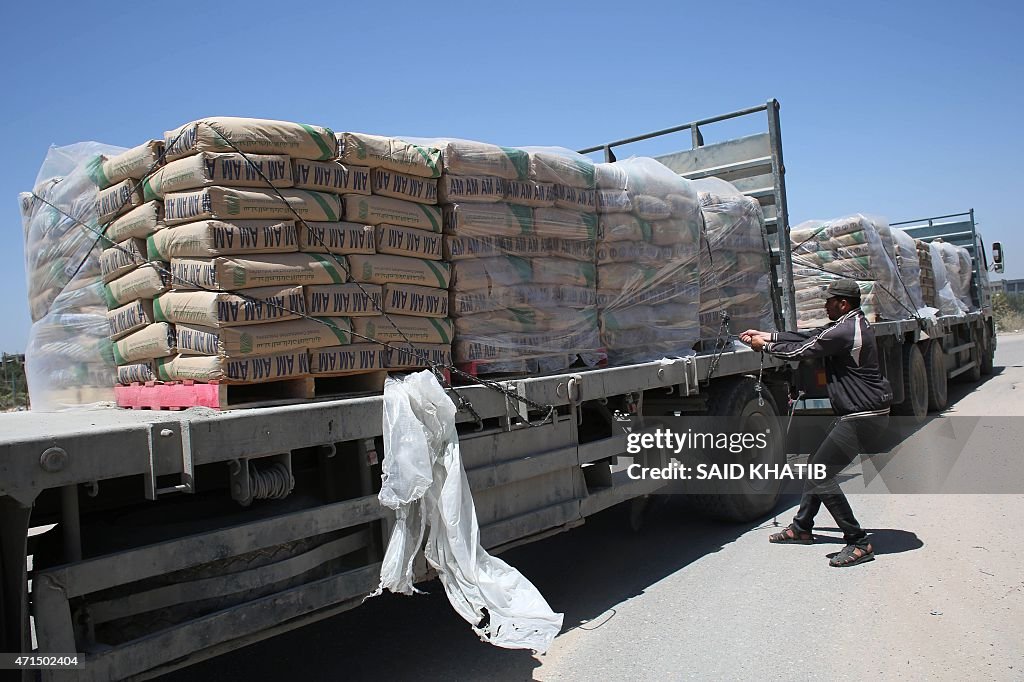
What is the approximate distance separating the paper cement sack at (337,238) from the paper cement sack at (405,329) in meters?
0.31

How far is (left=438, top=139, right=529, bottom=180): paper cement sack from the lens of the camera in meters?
4.01

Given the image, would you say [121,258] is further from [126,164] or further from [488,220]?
[488,220]

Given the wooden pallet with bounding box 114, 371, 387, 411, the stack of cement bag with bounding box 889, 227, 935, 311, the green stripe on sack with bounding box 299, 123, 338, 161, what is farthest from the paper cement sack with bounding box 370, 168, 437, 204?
the stack of cement bag with bounding box 889, 227, 935, 311

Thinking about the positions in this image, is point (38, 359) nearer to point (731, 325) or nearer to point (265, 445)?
point (265, 445)

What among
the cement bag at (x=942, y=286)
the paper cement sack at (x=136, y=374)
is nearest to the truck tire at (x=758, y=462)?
the paper cement sack at (x=136, y=374)

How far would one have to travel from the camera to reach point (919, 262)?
1074 cm

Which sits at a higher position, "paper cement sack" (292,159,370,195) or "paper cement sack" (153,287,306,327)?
"paper cement sack" (292,159,370,195)

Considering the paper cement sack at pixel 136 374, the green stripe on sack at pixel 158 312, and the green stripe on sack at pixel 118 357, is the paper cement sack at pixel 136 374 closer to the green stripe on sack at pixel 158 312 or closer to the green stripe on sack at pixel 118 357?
the green stripe on sack at pixel 118 357

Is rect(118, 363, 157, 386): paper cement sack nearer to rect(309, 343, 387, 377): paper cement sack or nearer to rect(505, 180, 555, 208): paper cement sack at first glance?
rect(309, 343, 387, 377): paper cement sack

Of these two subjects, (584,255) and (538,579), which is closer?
(584,255)

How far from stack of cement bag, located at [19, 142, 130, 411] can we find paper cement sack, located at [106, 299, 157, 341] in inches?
6.7

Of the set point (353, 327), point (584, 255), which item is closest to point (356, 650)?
point (353, 327)

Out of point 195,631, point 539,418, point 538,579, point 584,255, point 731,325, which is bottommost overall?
point 538,579

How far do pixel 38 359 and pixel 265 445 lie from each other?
1745mm
